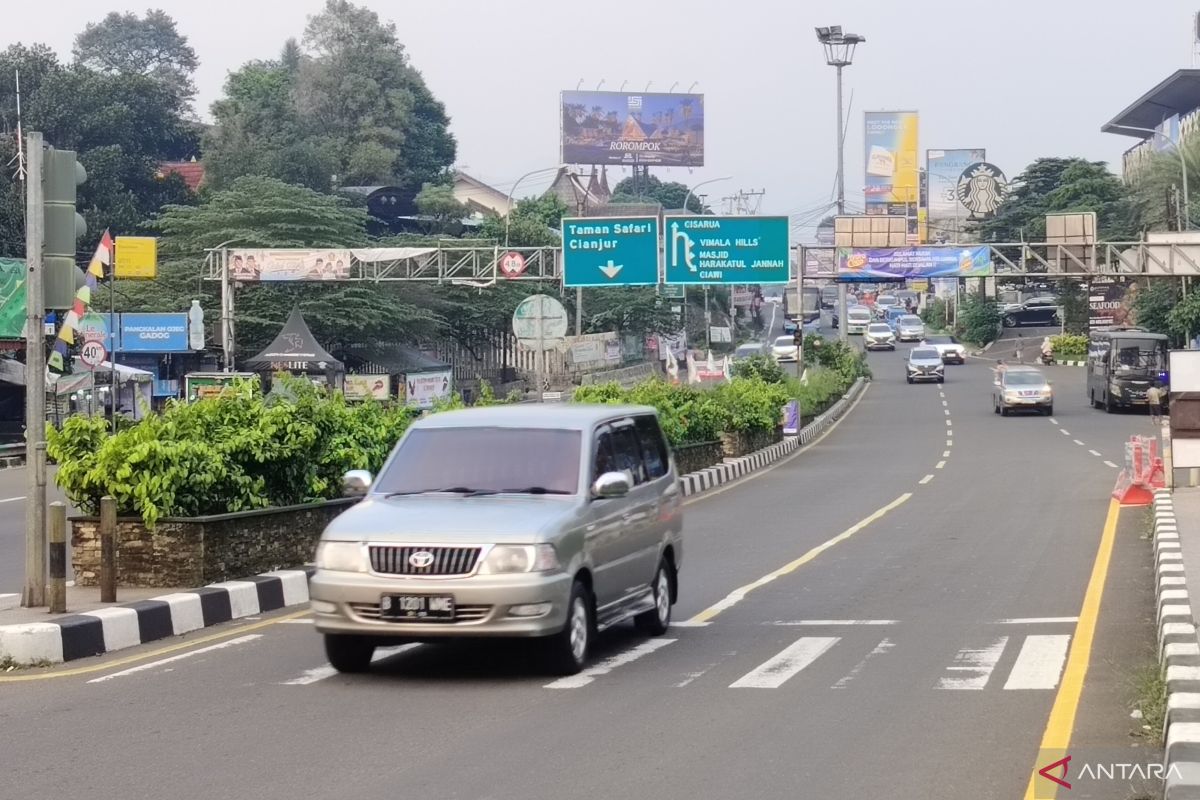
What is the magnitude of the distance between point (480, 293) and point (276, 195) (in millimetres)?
10733

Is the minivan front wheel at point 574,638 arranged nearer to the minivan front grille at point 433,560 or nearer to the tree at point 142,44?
the minivan front grille at point 433,560

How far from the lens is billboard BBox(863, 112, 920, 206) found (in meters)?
117

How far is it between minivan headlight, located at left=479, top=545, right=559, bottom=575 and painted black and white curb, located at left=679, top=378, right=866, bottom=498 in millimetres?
8148

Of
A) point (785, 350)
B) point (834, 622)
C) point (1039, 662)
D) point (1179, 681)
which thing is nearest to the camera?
point (1179, 681)

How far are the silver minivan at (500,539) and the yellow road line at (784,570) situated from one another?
4.63 ft

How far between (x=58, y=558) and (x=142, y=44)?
132 m

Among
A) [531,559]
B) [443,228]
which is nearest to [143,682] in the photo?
[531,559]

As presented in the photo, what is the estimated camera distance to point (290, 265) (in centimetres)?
4250

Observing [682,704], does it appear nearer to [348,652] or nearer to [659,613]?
[348,652]

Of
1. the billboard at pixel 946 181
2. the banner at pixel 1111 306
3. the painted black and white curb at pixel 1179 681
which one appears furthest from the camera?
the billboard at pixel 946 181

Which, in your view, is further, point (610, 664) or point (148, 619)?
point (148, 619)

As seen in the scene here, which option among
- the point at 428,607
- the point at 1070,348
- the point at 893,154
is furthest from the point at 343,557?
the point at 893,154

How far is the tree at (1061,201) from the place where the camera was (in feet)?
273

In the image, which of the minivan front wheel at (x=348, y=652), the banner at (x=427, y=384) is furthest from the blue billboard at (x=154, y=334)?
the minivan front wheel at (x=348, y=652)
